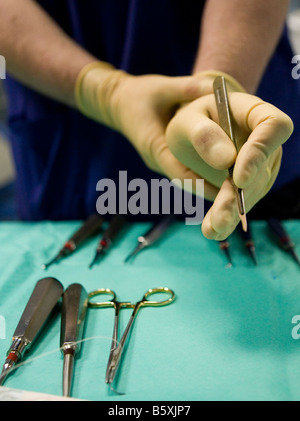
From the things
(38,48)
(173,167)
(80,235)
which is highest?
(38,48)

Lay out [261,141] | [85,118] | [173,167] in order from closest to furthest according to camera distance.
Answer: [261,141]
[173,167]
[85,118]

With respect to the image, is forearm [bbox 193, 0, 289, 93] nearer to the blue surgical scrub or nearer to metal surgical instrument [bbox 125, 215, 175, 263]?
the blue surgical scrub

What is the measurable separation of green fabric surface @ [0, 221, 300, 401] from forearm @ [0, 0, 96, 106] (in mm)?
357

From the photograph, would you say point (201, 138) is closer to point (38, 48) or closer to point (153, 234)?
point (153, 234)

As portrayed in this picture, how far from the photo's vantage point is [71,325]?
0.62 meters

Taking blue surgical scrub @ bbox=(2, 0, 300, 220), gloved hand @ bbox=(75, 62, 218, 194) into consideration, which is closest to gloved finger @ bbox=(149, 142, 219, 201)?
gloved hand @ bbox=(75, 62, 218, 194)

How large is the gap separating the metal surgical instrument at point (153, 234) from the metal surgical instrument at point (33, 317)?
189mm

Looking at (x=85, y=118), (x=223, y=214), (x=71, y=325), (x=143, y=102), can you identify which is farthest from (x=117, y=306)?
(x=85, y=118)

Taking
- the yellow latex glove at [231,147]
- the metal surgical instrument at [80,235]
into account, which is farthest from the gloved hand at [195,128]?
the metal surgical instrument at [80,235]

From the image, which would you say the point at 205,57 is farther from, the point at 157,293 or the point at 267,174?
the point at 157,293

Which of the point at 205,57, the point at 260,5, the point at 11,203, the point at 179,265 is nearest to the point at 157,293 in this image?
the point at 179,265

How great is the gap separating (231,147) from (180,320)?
0.28 meters

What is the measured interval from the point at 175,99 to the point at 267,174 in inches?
9.1

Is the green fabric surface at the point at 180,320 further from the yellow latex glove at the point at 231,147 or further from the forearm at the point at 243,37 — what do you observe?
the forearm at the point at 243,37
